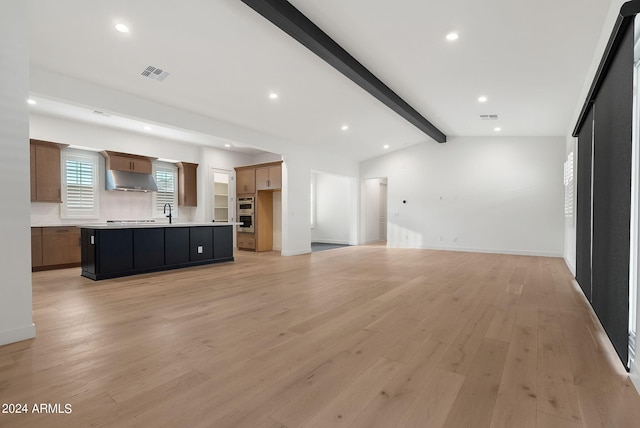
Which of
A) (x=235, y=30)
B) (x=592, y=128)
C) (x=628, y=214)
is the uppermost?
(x=235, y=30)

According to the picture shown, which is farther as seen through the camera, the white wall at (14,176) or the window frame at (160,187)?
the window frame at (160,187)

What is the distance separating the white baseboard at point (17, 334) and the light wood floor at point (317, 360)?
0.25ft

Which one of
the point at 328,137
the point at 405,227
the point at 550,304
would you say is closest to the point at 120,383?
the point at 550,304

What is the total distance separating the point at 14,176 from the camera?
98.0 inches

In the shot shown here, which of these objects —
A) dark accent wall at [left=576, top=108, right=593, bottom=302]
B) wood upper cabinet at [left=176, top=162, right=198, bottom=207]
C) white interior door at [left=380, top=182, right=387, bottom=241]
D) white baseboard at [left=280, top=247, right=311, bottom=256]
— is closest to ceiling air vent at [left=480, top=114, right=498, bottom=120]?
dark accent wall at [left=576, top=108, right=593, bottom=302]

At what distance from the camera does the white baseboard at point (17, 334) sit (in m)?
2.42

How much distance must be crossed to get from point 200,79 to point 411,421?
486cm

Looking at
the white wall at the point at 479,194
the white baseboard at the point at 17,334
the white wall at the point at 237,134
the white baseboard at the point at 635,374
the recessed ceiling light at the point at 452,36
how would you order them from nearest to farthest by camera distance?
the white baseboard at the point at 635,374, the white baseboard at the point at 17,334, the recessed ceiling light at the point at 452,36, the white wall at the point at 237,134, the white wall at the point at 479,194

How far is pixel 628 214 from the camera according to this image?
2012mm

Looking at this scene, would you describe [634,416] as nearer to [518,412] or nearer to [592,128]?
[518,412]

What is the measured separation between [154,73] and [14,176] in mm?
2469

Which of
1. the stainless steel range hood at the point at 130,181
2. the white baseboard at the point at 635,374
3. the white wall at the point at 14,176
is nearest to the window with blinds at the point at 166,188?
the stainless steel range hood at the point at 130,181

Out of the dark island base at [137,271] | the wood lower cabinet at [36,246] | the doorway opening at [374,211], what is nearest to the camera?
the dark island base at [137,271]

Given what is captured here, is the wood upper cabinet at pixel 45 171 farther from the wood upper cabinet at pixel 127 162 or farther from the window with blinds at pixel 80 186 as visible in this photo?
the wood upper cabinet at pixel 127 162
